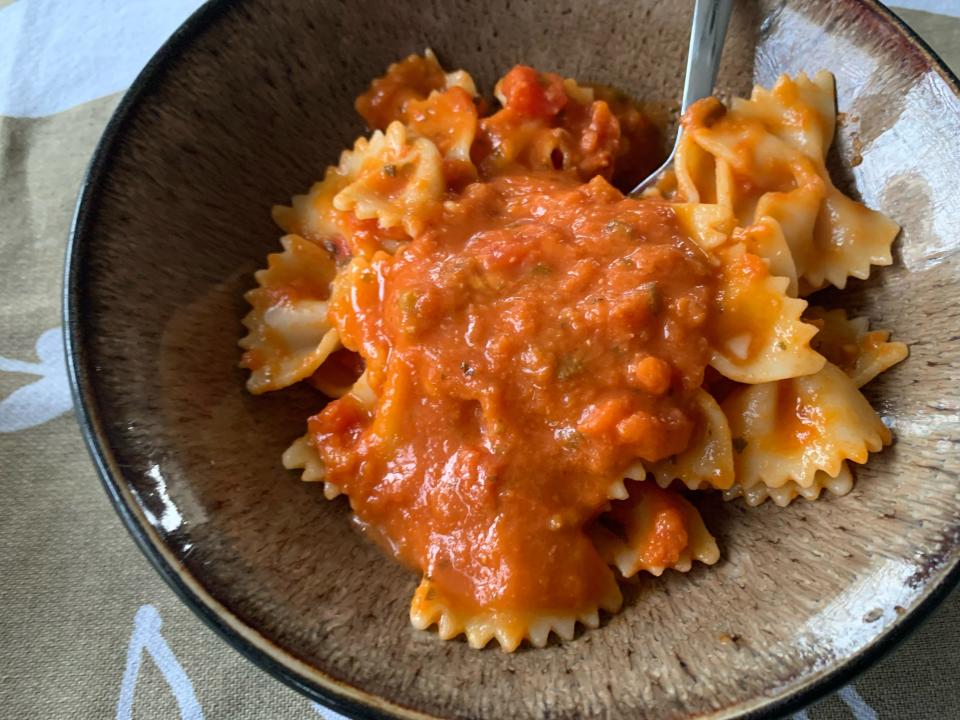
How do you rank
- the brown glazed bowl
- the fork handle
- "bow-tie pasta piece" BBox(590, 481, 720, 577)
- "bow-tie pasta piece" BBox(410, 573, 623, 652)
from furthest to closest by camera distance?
the fork handle, "bow-tie pasta piece" BBox(590, 481, 720, 577), "bow-tie pasta piece" BBox(410, 573, 623, 652), the brown glazed bowl

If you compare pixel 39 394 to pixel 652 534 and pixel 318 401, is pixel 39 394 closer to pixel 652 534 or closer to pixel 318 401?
pixel 318 401

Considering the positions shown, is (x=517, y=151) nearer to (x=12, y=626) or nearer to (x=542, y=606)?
(x=542, y=606)

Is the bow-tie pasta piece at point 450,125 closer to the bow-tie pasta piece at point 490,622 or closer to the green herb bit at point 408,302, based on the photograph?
the green herb bit at point 408,302

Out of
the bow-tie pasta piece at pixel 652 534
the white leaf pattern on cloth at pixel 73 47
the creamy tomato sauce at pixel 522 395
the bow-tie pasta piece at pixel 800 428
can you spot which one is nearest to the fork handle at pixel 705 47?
the creamy tomato sauce at pixel 522 395

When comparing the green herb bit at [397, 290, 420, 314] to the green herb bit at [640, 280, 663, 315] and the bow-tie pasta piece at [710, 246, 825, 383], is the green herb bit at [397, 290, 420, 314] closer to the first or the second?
the green herb bit at [640, 280, 663, 315]

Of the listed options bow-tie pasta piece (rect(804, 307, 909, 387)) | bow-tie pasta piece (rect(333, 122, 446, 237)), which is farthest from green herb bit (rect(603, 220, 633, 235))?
bow-tie pasta piece (rect(804, 307, 909, 387))

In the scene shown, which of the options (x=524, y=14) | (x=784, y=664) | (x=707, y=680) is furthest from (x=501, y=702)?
(x=524, y=14)
